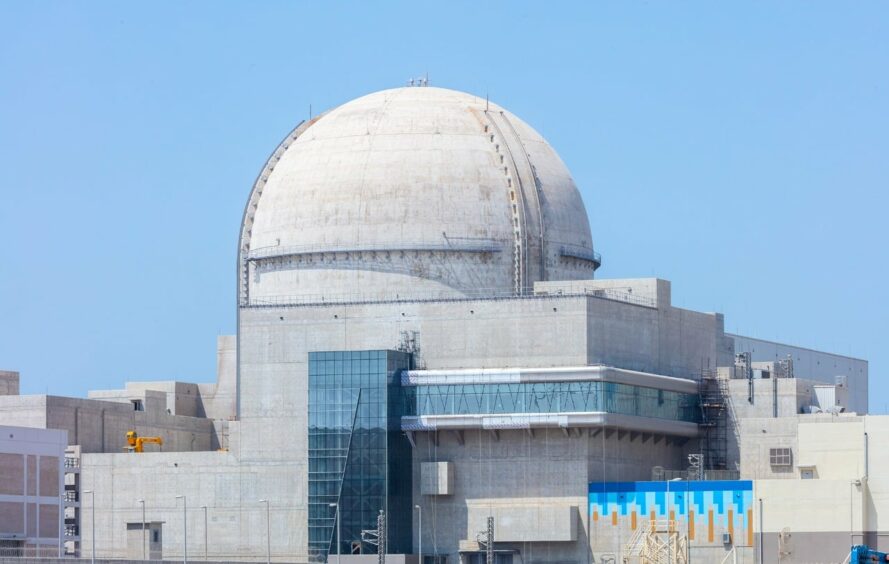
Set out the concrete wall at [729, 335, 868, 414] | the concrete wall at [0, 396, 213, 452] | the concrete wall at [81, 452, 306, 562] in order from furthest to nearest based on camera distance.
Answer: the concrete wall at [729, 335, 868, 414], the concrete wall at [0, 396, 213, 452], the concrete wall at [81, 452, 306, 562]

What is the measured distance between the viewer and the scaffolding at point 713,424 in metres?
115

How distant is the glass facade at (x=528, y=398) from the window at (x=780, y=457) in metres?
6.49

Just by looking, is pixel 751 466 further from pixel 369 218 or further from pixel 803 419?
pixel 369 218

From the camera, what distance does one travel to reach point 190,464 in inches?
4419

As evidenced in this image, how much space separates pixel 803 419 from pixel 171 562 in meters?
32.4

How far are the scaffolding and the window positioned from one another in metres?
3.78

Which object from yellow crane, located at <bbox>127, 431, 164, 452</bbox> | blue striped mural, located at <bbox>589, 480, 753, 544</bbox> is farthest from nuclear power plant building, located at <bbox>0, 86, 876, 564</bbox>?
yellow crane, located at <bbox>127, 431, 164, 452</bbox>

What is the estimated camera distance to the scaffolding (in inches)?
4532

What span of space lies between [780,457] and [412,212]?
2129cm

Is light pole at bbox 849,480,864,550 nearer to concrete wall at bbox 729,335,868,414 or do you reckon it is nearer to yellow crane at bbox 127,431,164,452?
concrete wall at bbox 729,335,868,414

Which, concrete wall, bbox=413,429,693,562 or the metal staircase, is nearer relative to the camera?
the metal staircase

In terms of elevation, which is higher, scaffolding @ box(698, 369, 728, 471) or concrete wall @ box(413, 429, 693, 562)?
scaffolding @ box(698, 369, 728, 471)

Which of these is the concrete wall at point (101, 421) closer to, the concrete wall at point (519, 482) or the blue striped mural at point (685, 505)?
the concrete wall at point (519, 482)

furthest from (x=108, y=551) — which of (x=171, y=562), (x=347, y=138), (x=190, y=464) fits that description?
(x=347, y=138)
